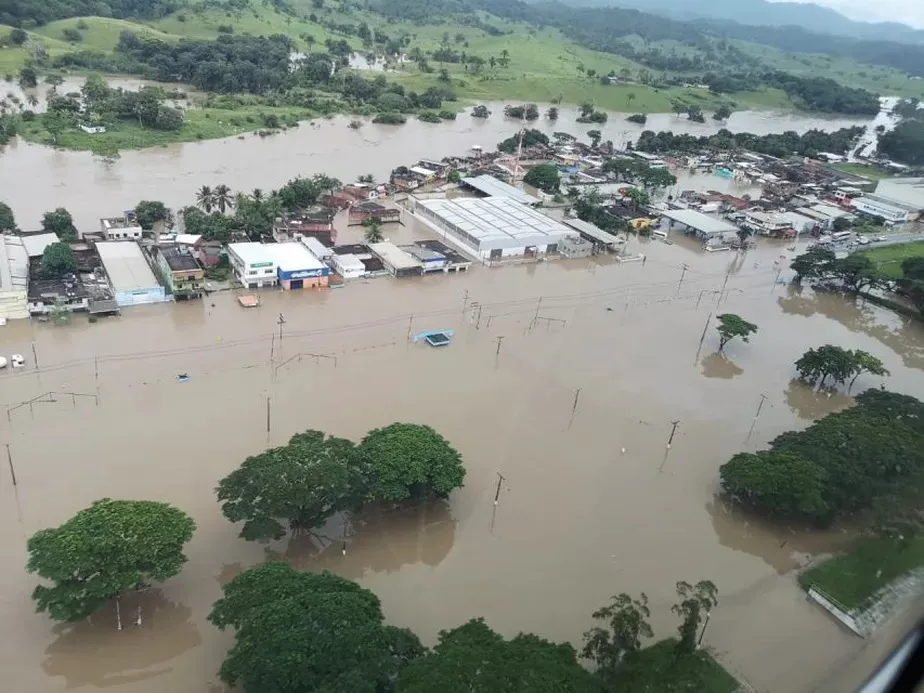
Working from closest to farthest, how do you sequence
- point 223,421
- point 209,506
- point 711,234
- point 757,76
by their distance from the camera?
point 209,506
point 223,421
point 711,234
point 757,76

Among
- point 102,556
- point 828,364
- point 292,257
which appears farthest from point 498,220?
point 102,556

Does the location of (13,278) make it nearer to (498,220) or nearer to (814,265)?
(498,220)

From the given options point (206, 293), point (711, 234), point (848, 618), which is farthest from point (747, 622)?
point (711, 234)

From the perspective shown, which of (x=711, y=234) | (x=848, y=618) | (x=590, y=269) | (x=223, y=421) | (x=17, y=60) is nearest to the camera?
(x=848, y=618)

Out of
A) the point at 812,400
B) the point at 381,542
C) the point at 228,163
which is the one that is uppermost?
the point at 228,163

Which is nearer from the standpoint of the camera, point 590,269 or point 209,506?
point 209,506

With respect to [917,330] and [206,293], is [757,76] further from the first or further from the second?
[206,293]
